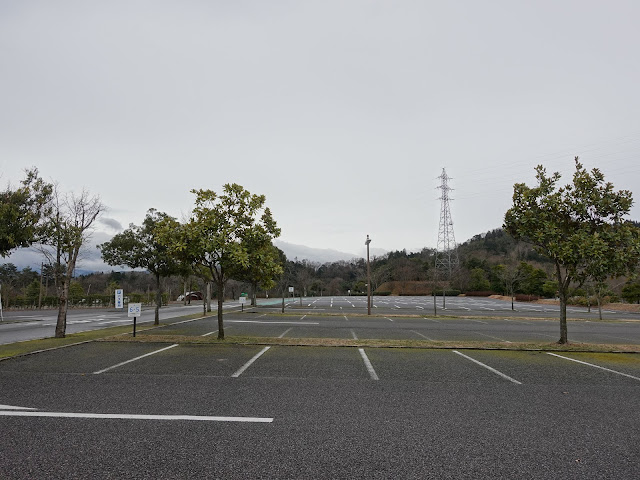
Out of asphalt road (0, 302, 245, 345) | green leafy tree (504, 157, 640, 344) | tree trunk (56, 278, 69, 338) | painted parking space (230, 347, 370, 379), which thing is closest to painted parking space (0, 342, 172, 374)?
tree trunk (56, 278, 69, 338)

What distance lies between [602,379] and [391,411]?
5.13 m

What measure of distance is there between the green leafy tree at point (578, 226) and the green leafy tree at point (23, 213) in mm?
14373

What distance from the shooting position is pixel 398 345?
11.5 meters

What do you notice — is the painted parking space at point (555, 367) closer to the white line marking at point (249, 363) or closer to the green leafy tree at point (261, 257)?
the white line marking at point (249, 363)

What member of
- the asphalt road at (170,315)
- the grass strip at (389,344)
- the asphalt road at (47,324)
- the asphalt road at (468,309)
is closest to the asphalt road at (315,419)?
the grass strip at (389,344)

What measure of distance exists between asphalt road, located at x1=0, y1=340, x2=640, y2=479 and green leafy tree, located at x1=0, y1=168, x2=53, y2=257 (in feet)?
12.1

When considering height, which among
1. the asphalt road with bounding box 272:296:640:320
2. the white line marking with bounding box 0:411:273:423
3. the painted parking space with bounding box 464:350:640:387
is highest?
the white line marking with bounding box 0:411:273:423

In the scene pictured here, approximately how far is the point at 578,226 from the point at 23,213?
54.2 ft

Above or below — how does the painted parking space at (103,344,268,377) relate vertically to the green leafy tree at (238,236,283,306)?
below

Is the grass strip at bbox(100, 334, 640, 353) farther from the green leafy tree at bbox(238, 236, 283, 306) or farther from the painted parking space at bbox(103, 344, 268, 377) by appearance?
the green leafy tree at bbox(238, 236, 283, 306)

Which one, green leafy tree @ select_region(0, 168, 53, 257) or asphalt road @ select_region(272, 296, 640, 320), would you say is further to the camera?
asphalt road @ select_region(272, 296, 640, 320)

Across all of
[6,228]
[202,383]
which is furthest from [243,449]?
[6,228]

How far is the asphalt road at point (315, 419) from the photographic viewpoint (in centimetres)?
373

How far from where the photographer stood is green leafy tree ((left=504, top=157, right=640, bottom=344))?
10914mm
